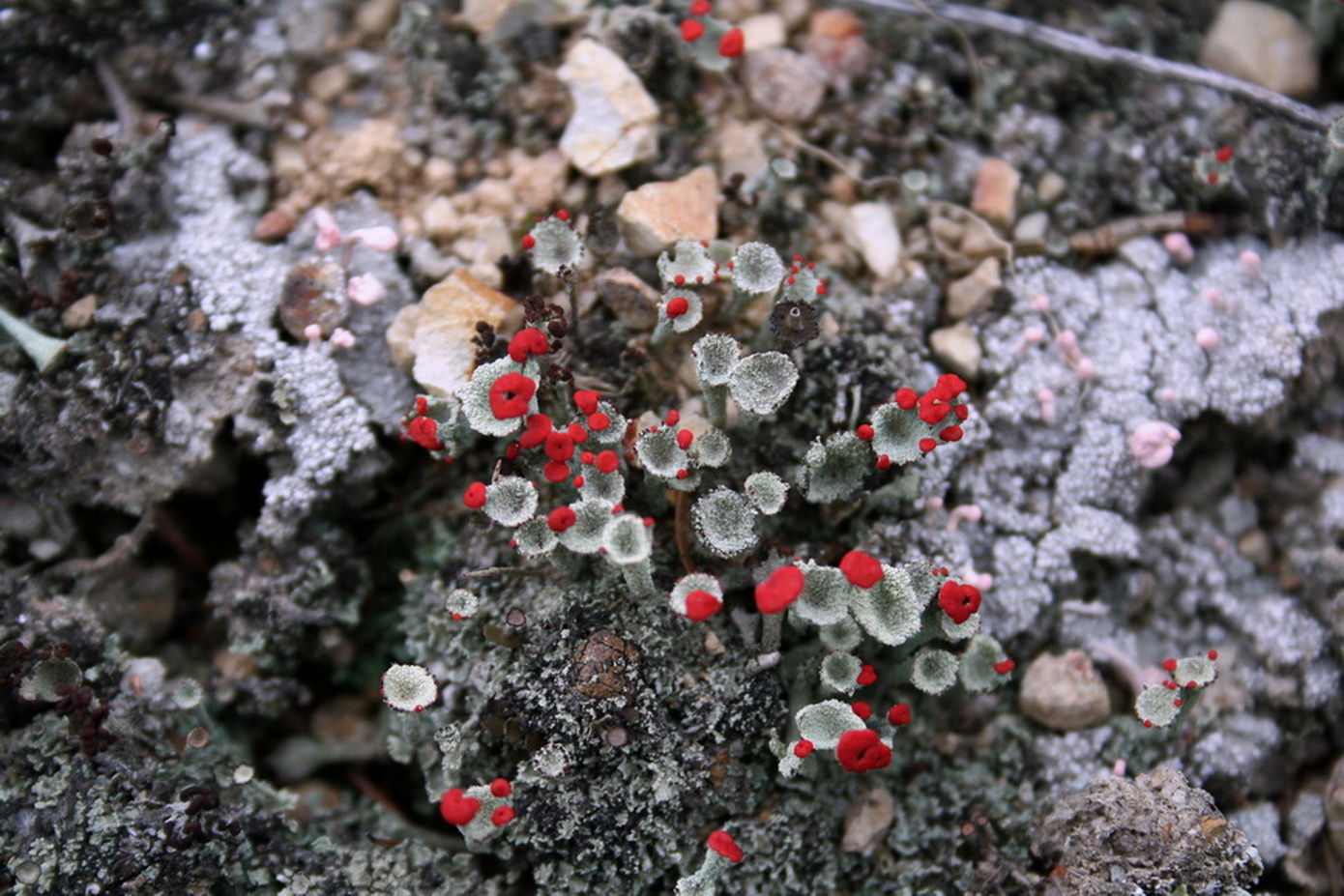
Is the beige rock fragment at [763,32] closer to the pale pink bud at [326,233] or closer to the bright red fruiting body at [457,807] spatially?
the pale pink bud at [326,233]

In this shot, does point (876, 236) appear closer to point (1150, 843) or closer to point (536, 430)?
point (536, 430)

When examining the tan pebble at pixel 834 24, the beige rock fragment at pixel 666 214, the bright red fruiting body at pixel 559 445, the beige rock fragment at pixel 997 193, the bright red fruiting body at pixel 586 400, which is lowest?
the bright red fruiting body at pixel 559 445

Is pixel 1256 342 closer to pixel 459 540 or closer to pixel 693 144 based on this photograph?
pixel 693 144

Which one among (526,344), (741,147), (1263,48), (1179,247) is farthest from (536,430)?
(1263,48)

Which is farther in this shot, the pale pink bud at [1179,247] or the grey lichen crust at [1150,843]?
the pale pink bud at [1179,247]

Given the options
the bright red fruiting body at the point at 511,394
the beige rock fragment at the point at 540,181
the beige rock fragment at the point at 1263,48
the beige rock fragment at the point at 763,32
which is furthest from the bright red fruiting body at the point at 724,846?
the beige rock fragment at the point at 1263,48

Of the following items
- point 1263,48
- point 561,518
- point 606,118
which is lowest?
point 561,518

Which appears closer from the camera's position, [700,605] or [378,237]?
[700,605]

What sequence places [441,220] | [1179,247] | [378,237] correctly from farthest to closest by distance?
[1179,247], [441,220], [378,237]
